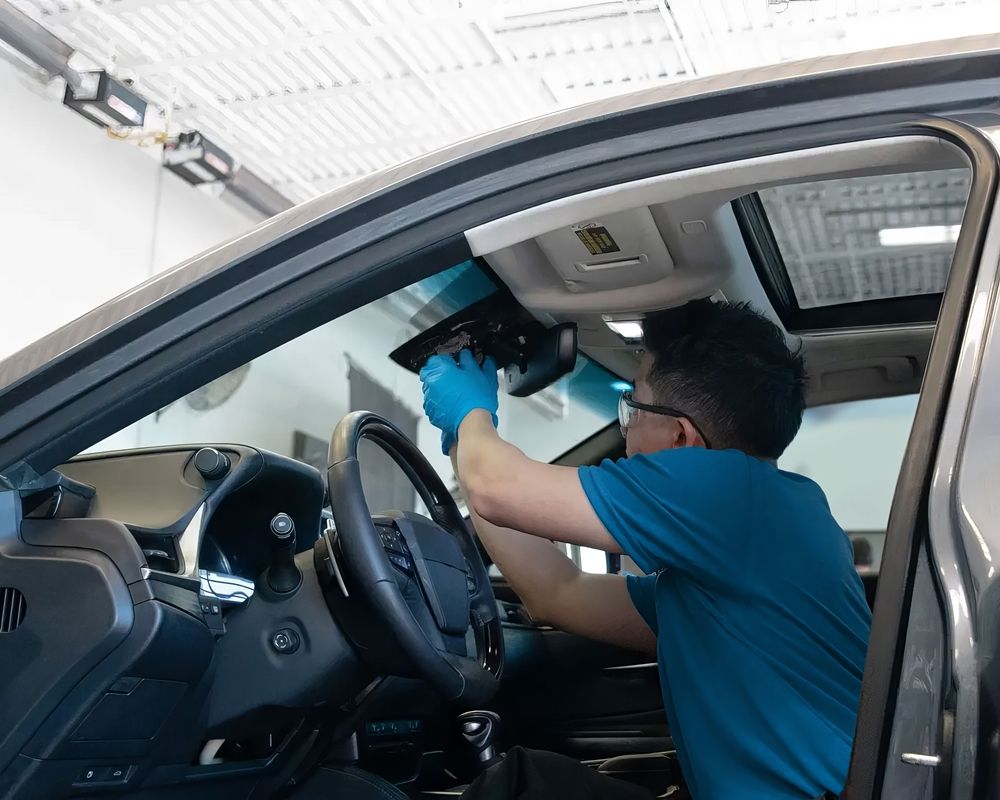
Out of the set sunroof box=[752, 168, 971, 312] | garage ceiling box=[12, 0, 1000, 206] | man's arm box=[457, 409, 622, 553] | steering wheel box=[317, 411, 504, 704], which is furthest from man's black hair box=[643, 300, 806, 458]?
garage ceiling box=[12, 0, 1000, 206]

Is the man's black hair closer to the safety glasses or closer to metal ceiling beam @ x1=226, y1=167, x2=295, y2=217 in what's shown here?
the safety glasses

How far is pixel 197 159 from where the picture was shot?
4555mm

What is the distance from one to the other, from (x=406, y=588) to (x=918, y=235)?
924 mm

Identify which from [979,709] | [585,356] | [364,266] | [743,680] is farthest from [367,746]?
[979,709]

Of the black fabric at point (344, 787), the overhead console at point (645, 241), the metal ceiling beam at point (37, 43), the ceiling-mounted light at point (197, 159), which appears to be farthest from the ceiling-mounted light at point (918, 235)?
the ceiling-mounted light at point (197, 159)

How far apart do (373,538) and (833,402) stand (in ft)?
4.19

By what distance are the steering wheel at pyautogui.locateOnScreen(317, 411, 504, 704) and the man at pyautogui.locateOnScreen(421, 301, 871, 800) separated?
0.14 m

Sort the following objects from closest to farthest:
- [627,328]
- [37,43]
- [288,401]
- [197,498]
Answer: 1. [197,498]
2. [627,328]
3. [37,43]
4. [288,401]

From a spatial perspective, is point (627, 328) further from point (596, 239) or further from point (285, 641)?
point (285, 641)

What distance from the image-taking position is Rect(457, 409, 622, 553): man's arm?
1.36 meters

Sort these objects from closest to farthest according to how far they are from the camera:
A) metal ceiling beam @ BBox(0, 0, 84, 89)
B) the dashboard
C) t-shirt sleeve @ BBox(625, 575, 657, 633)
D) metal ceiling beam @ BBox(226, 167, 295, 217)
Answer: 1. the dashboard
2. t-shirt sleeve @ BBox(625, 575, 657, 633)
3. metal ceiling beam @ BBox(0, 0, 84, 89)
4. metal ceiling beam @ BBox(226, 167, 295, 217)

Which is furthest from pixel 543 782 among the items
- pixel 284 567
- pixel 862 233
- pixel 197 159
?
pixel 197 159

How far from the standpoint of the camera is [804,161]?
38.2 inches

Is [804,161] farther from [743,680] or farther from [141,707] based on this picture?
[141,707]
